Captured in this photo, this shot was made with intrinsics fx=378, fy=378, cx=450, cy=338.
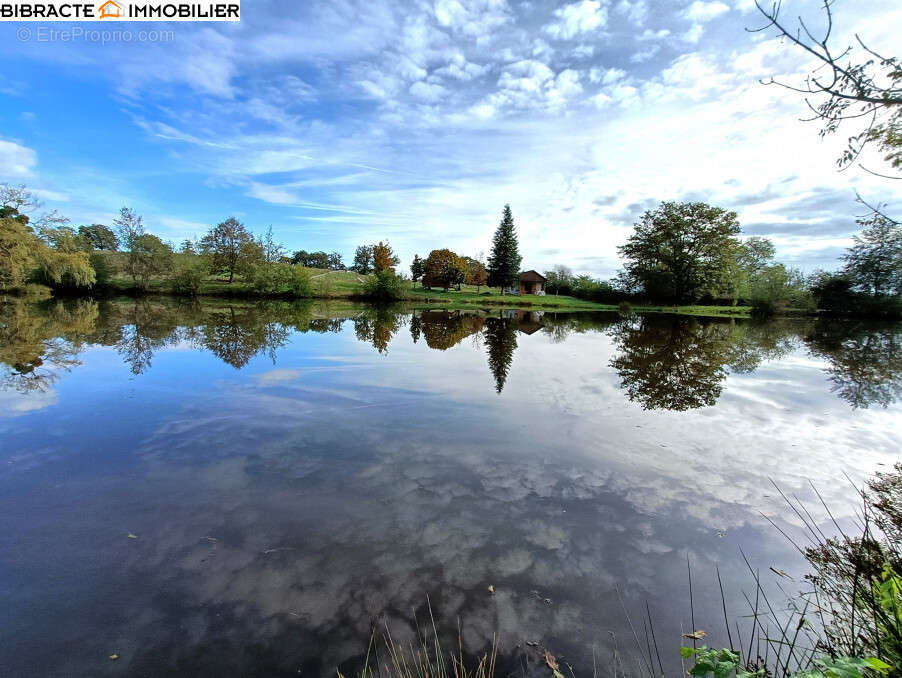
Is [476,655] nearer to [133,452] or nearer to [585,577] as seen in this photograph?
[585,577]

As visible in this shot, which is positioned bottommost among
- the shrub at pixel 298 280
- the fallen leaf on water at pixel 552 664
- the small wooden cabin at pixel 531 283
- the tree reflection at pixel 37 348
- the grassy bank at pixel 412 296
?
the fallen leaf on water at pixel 552 664

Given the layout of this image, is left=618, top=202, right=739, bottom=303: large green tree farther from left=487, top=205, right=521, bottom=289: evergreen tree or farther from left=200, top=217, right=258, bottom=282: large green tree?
left=200, top=217, right=258, bottom=282: large green tree

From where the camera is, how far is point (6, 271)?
3272cm

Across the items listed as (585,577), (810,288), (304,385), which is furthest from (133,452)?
(810,288)

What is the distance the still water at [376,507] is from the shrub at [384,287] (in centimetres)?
3996

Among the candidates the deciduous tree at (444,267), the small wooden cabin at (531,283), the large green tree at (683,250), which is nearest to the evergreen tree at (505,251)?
the deciduous tree at (444,267)

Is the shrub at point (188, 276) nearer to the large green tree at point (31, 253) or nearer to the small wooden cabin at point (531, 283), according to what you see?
the large green tree at point (31, 253)

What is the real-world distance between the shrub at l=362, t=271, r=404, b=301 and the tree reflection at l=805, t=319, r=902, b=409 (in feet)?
130

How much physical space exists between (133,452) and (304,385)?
3.78m

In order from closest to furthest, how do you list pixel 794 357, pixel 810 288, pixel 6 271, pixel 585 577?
pixel 585 577
pixel 794 357
pixel 6 271
pixel 810 288

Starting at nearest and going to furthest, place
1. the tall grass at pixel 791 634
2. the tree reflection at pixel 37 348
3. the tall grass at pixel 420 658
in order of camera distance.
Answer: the tall grass at pixel 791 634 < the tall grass at pixel 420 658 < the tree reflection at pixel 37 348

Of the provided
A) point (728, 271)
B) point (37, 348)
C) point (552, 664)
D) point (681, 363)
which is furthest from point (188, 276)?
point (728, 271)

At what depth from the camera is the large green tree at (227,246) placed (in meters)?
50.3

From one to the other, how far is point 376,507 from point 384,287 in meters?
47.1
